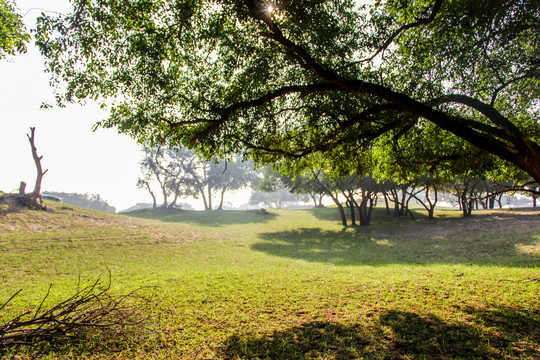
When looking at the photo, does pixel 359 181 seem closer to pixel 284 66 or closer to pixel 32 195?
pixel 284 66

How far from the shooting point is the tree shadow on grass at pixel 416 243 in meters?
15.0

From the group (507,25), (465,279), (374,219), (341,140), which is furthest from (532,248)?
(374,219)

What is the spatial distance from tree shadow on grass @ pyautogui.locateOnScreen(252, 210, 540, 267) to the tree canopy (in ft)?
24.5

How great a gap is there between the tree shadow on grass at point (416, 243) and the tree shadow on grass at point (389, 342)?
400 inches

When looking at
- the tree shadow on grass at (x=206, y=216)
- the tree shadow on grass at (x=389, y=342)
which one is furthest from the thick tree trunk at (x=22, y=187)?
the tree shadow on grass at (x=389, y=342)

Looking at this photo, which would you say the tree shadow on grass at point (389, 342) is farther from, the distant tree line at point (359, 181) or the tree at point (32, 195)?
the tree at point (32, 195)

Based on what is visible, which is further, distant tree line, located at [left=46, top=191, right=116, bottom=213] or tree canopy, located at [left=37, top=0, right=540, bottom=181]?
distant tree line, located at [left=46, top=191, right=116, bottom=213]

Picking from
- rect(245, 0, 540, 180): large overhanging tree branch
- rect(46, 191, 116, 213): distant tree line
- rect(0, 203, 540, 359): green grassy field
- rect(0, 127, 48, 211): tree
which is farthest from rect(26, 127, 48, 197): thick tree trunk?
rect(46, 191, 116, 213): distant tree line

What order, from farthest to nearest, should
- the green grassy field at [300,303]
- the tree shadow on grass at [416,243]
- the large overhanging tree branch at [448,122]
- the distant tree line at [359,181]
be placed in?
1. the tree shadow on grass at [416,243]
2. the distant tree line at [359,181]
3. the large overhanging tree branch at [448,122]
4. the green grassy field at [300,303]

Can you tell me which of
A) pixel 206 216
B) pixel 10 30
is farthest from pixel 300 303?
pixel 206 216

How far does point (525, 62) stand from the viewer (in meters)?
9.58

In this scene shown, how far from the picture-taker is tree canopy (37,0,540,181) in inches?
291

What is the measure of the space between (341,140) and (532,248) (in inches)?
591

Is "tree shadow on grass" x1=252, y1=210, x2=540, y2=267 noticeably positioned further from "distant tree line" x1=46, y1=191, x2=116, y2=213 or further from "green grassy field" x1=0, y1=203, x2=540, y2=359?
"distant tree line" x1=46, y1=191, x2=116, y2=213
